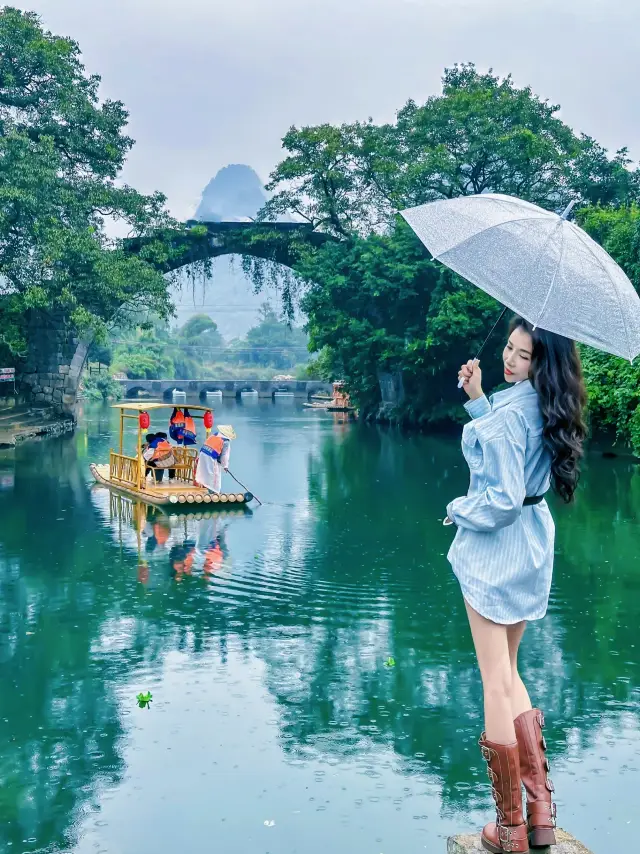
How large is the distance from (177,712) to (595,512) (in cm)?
770

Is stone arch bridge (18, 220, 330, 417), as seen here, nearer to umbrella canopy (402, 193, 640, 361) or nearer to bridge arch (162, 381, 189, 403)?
umbrella canopy (402, 193, 640, 361)

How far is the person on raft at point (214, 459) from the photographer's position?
475 inches

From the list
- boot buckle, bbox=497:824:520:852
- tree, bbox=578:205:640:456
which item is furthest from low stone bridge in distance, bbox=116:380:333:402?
boot buckle, bbox=497:824:520:852

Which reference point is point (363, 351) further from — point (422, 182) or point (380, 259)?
point (422, 182)

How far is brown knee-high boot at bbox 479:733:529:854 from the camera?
280 centimetres

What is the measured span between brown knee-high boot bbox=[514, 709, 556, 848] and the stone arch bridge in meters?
24.5

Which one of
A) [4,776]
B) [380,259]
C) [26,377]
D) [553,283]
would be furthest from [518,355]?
[26,377]

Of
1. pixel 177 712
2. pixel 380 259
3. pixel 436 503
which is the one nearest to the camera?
pixel 177 712

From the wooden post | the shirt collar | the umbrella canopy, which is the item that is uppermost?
the umbrella canopy

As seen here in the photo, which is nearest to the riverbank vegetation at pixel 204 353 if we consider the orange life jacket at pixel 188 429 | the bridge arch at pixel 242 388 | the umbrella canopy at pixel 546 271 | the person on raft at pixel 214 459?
the bridge arch at pixel 242 388

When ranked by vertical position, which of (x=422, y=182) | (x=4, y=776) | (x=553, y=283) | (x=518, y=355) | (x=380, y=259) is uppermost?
(x=422, y=182)

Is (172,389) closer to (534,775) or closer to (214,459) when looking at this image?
(214,459)

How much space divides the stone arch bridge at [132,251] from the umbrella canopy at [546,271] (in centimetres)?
2396

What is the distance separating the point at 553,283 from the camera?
3059 millimetres
